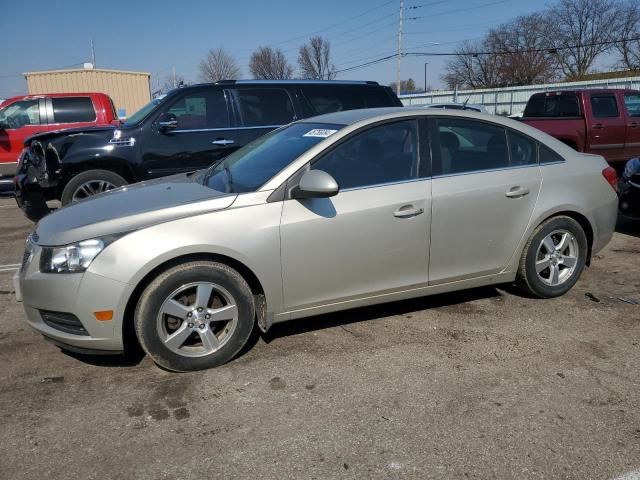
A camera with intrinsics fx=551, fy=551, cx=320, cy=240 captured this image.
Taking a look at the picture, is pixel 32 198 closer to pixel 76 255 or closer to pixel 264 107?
pixel 264 107

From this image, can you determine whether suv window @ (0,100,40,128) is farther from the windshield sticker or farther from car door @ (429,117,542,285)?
car door @ (429,117,542,285)

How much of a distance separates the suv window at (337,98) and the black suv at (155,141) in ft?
0.76


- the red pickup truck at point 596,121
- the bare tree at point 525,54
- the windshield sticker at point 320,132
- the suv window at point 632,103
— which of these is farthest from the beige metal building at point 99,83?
the bare tree at point 525,54

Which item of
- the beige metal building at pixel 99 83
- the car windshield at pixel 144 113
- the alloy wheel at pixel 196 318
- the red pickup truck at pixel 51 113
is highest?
the beige metal building at pixel 99 83

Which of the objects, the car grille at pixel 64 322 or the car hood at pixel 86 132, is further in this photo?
the car hood at pixel 86 132

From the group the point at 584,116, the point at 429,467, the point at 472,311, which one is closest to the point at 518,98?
the point at 584,116

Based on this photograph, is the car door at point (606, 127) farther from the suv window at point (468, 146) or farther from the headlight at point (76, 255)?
the headlight at point (76, 255)

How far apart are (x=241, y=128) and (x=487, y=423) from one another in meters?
5.26

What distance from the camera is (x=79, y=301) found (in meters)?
3.17

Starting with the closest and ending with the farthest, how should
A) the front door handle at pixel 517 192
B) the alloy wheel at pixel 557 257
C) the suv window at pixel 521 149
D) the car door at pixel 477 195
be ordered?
the car door at pixel 477 195 → the front door handle at pixel 517 192 → the suv window at pixel 521 149 → the alloy wheel at pixel 557 257

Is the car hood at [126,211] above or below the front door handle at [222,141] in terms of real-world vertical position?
below

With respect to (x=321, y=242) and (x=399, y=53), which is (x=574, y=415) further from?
(x=399, y=53)

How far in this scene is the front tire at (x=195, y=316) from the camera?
328 centimetres

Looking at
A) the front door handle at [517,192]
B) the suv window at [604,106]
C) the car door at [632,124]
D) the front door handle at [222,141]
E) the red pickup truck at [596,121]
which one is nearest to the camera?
the front door handle at [517,192]
